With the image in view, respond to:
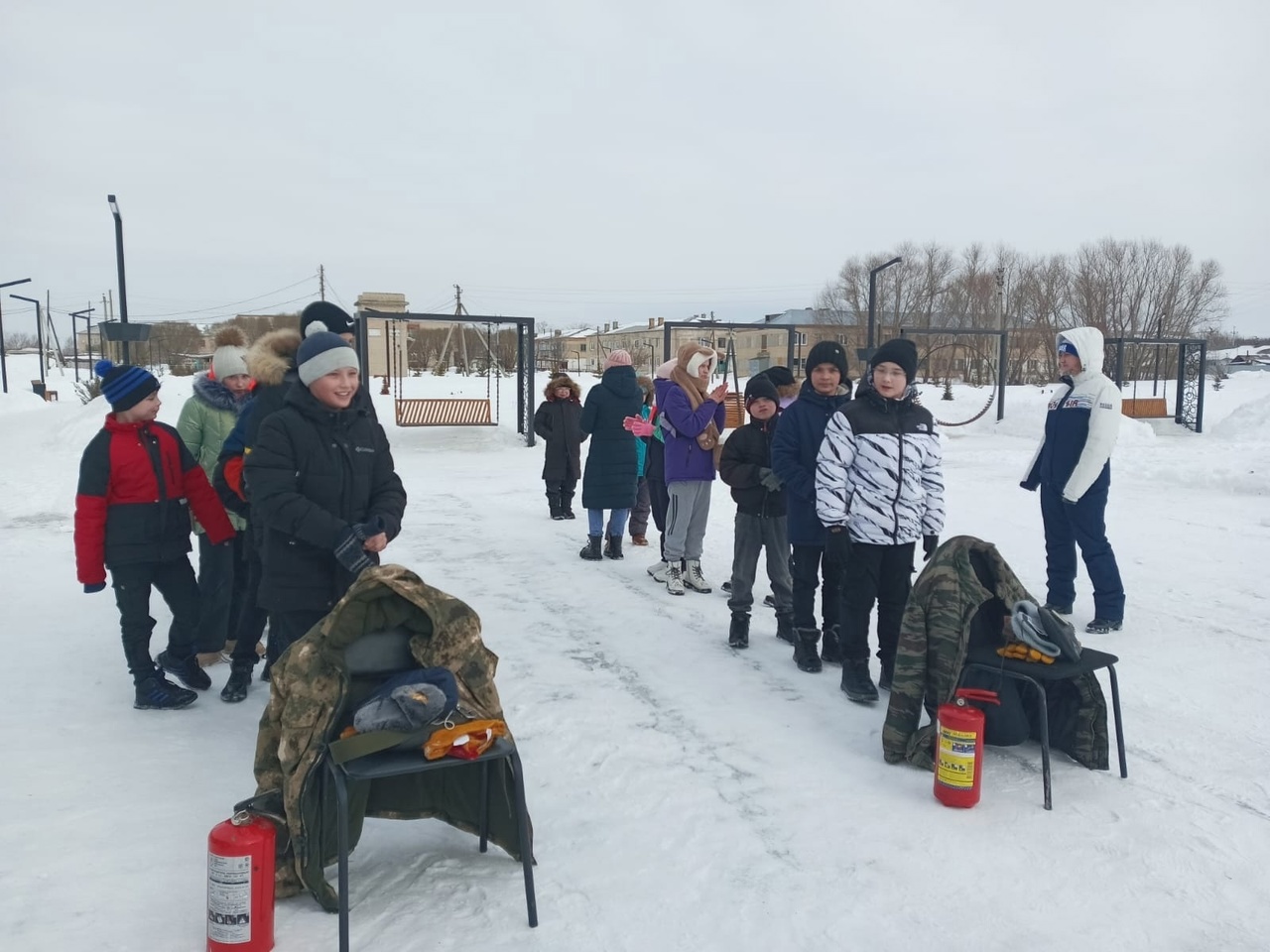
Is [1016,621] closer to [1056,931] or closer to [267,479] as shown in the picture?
[1056,931]

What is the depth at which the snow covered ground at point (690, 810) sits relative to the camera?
2697mm

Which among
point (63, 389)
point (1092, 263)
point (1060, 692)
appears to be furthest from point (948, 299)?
point (1060, 692)

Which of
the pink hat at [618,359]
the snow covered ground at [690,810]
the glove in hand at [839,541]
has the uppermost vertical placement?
the pink hat at [618,359]

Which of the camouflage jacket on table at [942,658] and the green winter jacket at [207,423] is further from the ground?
the green winter jacket at [207,423]

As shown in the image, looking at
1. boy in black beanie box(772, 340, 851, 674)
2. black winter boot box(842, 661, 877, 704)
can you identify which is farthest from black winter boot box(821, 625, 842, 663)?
black winter boot box(842, 661, 877, 704)

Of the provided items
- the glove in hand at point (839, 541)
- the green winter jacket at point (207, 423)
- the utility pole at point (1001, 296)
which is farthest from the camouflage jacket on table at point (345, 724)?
the utility pole at point (1001, 296)

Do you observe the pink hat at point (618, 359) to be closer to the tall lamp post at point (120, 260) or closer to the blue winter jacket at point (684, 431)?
the blue winter jacket at point (684, 431)

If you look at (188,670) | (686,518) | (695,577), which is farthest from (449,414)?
(188,670)

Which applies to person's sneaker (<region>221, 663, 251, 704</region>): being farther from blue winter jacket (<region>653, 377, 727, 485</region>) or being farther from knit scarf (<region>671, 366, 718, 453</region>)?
knit scarf (<region>671, 366, 718, 453</region>)

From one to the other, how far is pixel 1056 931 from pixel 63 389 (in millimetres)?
49680

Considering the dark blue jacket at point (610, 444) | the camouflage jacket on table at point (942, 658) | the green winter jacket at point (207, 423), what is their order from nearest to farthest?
the camouflage jacket on table at point (942, 658) → the green winter jacket at point (207, 423) → the dark blue jacket at point (610, 444)

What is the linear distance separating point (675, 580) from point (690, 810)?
130 inches

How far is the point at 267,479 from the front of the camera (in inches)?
133

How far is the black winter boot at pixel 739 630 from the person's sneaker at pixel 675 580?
1246 mm
